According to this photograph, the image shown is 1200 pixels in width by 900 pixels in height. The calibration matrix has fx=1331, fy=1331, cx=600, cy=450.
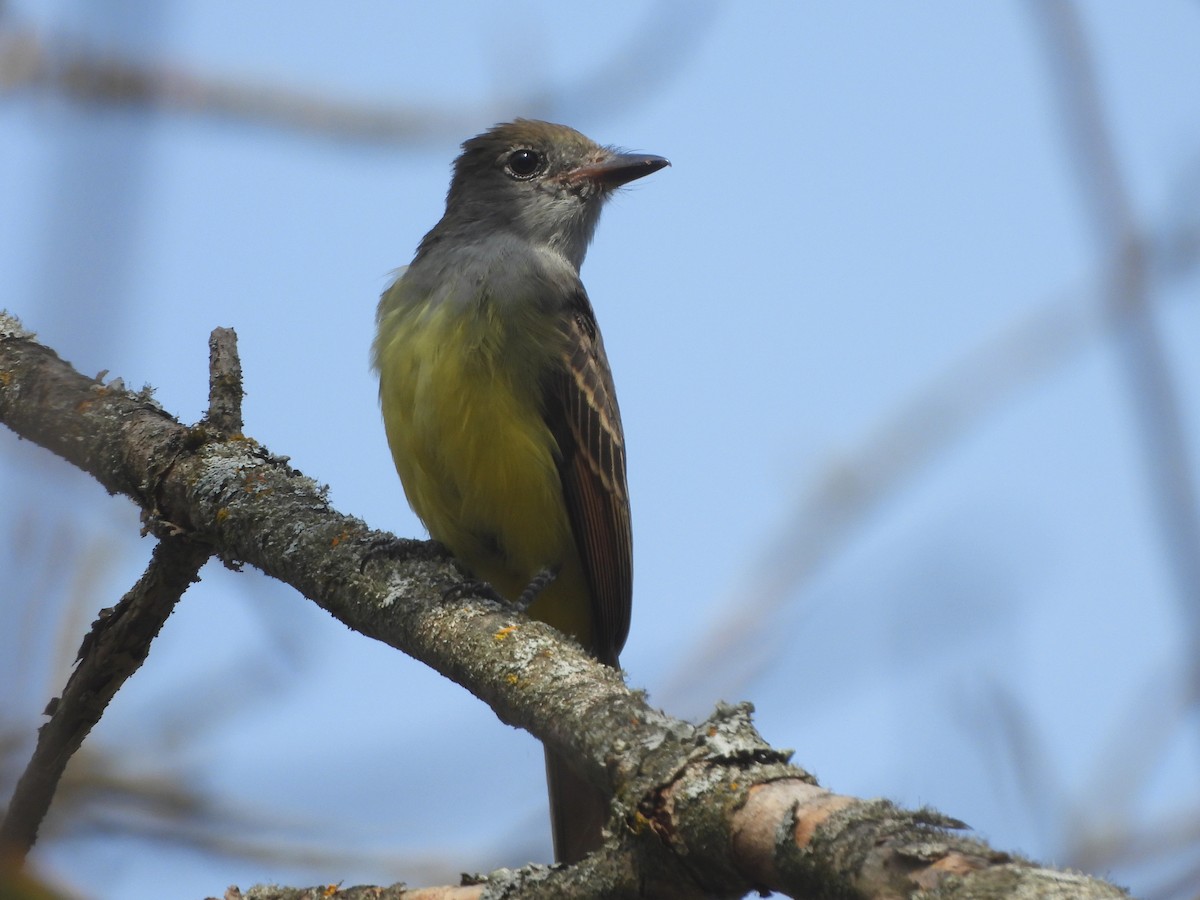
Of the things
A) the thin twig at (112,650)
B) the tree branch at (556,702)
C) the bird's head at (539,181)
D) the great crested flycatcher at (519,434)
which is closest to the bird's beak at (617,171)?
the bird's head at (539,181)

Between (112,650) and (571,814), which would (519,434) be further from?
(112,650)

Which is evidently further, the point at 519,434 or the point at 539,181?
the point at 539,181

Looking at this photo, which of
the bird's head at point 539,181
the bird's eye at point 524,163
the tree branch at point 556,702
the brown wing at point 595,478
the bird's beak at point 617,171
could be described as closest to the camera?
the tree branch at point 556,702

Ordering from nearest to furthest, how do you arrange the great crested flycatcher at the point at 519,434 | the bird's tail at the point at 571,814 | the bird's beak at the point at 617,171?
1. the bird's tail at the point at 571,814
2. the great crested flycatcher at the point at 519,434
3. the bird's beak at the point at 617,171

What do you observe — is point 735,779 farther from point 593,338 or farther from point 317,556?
point 593,338

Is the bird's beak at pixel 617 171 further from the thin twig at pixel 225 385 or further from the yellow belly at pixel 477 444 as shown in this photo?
the thin twig at pixel 225 385

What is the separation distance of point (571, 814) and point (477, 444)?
63.2 inches

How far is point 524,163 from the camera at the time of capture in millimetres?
7641

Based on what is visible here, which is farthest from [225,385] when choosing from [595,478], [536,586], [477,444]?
[595,478]

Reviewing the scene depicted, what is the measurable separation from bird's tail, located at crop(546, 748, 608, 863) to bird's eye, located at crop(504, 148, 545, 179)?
11.6ft

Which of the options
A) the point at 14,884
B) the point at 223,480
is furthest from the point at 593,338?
the point at 14,884

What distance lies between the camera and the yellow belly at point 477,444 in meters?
5.72

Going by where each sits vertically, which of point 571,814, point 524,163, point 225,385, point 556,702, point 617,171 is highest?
point 524,163

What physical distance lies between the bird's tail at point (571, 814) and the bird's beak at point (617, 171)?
3412 millimetres
